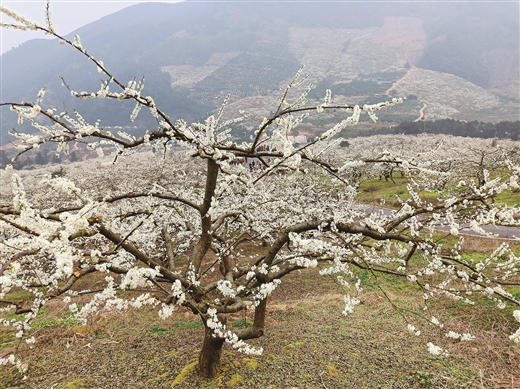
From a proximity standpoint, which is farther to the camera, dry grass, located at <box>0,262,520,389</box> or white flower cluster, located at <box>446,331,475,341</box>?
dry grass, located at <box>0,262,520,389</box>

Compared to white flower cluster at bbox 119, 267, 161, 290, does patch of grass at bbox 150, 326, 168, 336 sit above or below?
below

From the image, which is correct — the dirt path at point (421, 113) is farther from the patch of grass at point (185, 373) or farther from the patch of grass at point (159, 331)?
the patch of grass at point (185, 373)

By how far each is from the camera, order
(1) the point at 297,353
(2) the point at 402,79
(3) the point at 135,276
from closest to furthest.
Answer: (3) the point at 135,276 < (1) the point at 297,353 < (2) the point at 402,79

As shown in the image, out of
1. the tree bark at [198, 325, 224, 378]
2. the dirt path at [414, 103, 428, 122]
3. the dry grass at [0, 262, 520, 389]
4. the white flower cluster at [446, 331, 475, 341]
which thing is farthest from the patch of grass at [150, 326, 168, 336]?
the dirt path at [414, 103, 428, 122]

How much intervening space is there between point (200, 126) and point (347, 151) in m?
46.7

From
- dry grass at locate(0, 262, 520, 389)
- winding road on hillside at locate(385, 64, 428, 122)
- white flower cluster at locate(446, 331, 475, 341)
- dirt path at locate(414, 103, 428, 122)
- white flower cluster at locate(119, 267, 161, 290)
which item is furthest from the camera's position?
winding road on hillside at locate(385, 64, 428, 122)

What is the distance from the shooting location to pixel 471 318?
8.55 metres

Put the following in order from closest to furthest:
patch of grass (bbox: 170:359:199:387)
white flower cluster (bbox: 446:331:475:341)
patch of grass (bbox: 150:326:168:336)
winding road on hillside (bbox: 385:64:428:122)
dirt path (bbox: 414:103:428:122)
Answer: white flower cluster (bbox: 446:331:475:341) < patch of grass (bbox: 170:359:199:387) < patch of grass (bbox: 150:326:168:336) < dirt path (bbox: 414:103:428:122) < winding road on hillside (bbox: 385:64:428:122)

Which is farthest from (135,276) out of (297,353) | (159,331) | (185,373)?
(159,331)

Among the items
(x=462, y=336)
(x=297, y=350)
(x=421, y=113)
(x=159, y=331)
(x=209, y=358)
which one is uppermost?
(x=462, y=336)

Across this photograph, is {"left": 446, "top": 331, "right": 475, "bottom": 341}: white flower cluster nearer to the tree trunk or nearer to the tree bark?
the tree trunk

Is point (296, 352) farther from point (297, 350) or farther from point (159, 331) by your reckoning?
point (159, 331)

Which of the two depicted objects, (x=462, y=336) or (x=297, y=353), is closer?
(x=462, y=336)

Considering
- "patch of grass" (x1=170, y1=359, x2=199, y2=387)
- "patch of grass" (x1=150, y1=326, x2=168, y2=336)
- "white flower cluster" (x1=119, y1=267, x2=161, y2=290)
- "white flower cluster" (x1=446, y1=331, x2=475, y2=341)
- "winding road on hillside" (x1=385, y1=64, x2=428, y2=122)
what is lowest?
"winding road on hillside" (x1=385, y1=64, x2=428, y2=122)
